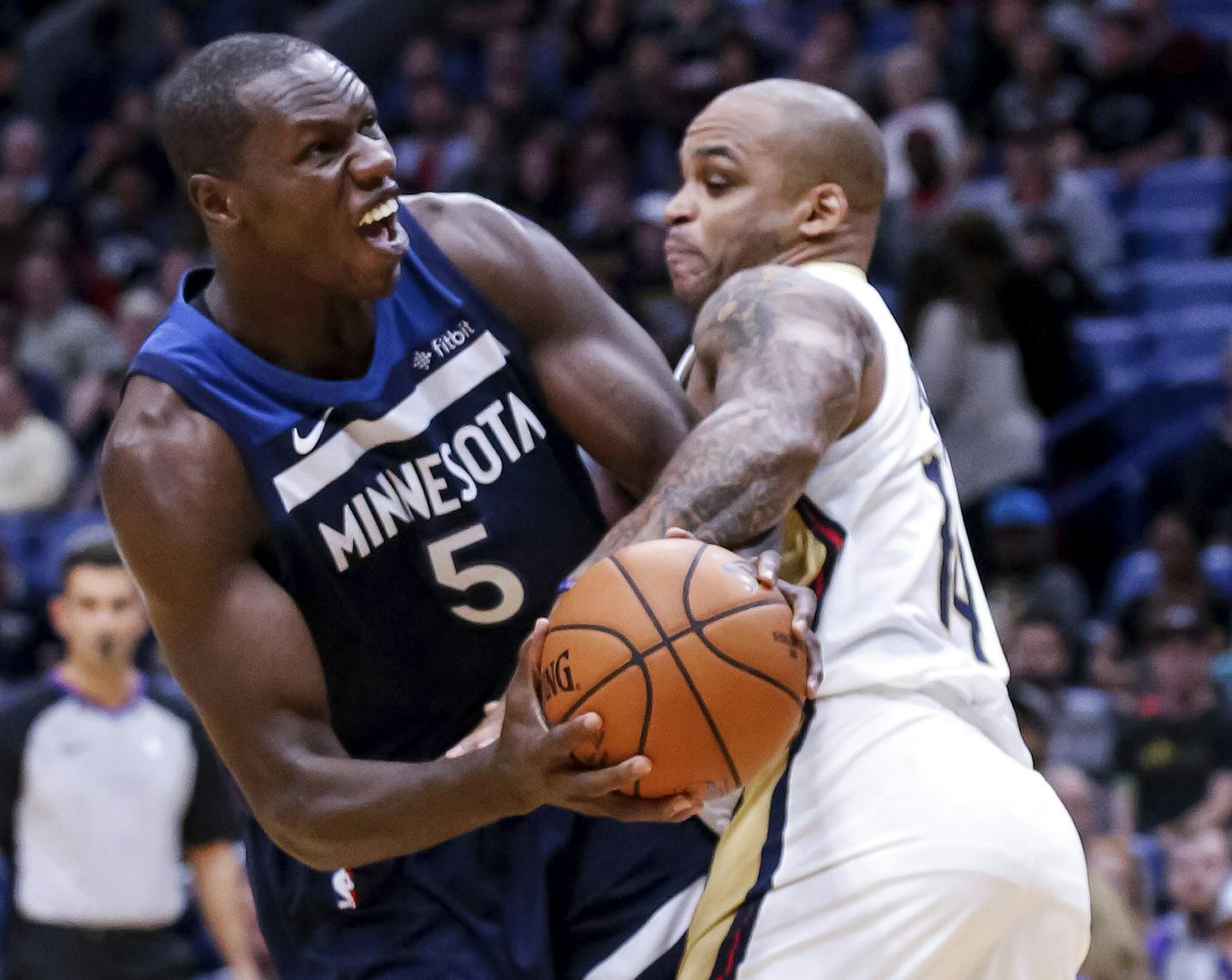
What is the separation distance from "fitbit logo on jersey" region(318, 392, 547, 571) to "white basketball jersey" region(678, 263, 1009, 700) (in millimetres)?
504

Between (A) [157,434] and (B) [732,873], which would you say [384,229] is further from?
(B) [732,873]

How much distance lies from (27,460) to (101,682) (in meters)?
3.65

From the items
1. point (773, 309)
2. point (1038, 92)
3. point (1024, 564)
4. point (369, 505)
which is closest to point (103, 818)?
point (369, 505)

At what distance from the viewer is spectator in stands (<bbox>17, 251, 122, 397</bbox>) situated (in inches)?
419

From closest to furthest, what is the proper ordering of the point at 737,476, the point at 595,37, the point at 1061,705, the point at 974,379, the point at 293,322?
the point at 737,476, the point at 293,322, the point at 1061,705, the point at 974,379, the point at 595,37

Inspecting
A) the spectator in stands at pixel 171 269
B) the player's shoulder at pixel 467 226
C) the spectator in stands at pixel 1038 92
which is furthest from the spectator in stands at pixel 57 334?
the player's shoulder at pixel 467 226

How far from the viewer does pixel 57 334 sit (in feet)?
35.1

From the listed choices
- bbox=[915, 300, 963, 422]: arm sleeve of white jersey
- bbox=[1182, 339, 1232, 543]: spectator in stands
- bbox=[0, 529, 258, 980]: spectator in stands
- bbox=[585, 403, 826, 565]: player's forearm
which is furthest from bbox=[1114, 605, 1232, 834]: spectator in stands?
bbox=[585, 403, 826, 565]: player's forearm

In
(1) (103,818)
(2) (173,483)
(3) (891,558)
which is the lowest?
(1) (103,818)

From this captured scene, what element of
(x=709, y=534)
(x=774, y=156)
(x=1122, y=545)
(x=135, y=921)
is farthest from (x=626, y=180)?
(x=709, y=534)

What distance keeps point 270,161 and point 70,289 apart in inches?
349

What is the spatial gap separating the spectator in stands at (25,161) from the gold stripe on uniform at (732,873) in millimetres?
9828

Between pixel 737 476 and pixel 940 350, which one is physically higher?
pixel 737 476

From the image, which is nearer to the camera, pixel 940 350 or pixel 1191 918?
pixel 1191 918
